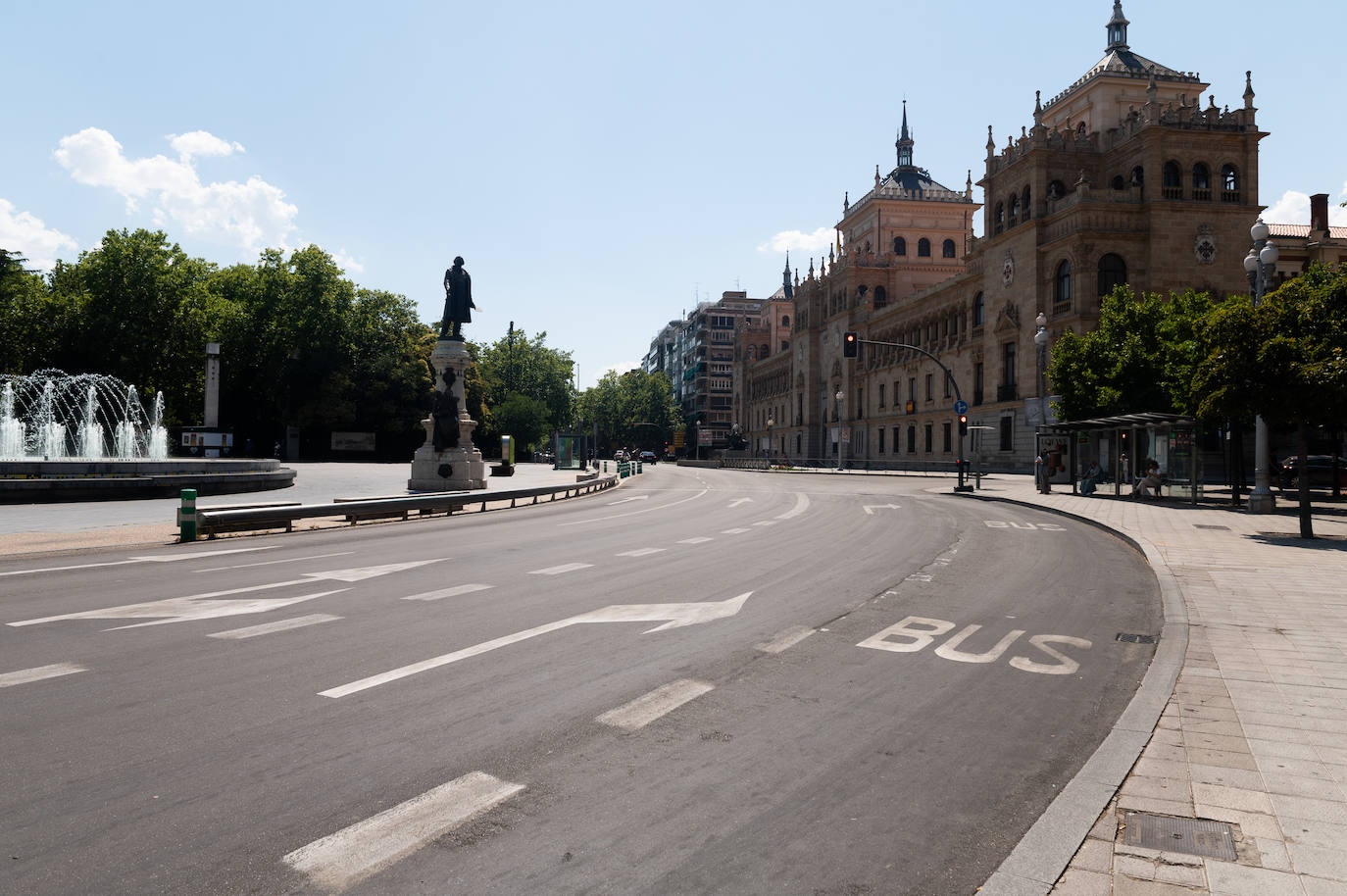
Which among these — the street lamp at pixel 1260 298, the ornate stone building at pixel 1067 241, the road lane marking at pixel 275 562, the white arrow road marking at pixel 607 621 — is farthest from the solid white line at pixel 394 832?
the ornate stone building at pixel 1067 241

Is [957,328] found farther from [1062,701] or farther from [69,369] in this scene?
[69,369]

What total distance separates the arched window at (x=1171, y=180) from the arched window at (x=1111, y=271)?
4.43 meters

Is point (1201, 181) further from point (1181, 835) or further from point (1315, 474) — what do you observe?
point (1181, 835)

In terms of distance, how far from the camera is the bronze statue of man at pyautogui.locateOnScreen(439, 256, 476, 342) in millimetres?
29047

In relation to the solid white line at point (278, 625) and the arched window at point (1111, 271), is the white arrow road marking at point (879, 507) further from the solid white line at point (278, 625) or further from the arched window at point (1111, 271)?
the arched window at point (1111, 271)

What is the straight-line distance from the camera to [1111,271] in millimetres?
44281

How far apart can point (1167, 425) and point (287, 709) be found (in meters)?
26.6

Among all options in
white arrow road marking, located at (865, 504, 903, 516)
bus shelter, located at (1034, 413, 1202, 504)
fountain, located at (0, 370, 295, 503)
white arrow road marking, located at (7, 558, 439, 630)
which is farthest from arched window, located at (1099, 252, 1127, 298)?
white arrow road marking, located at (7, 558, 439, 630)

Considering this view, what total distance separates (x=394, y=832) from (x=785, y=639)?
4090 mm

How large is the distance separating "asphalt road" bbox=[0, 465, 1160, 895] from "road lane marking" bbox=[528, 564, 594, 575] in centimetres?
21

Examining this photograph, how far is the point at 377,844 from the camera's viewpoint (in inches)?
125

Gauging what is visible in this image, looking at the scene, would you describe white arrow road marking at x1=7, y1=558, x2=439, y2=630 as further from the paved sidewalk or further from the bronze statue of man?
the bronze statue of man

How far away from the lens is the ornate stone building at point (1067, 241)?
43812 mm

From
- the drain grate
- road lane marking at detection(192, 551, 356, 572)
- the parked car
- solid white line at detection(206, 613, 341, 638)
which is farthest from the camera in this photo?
the parked car
